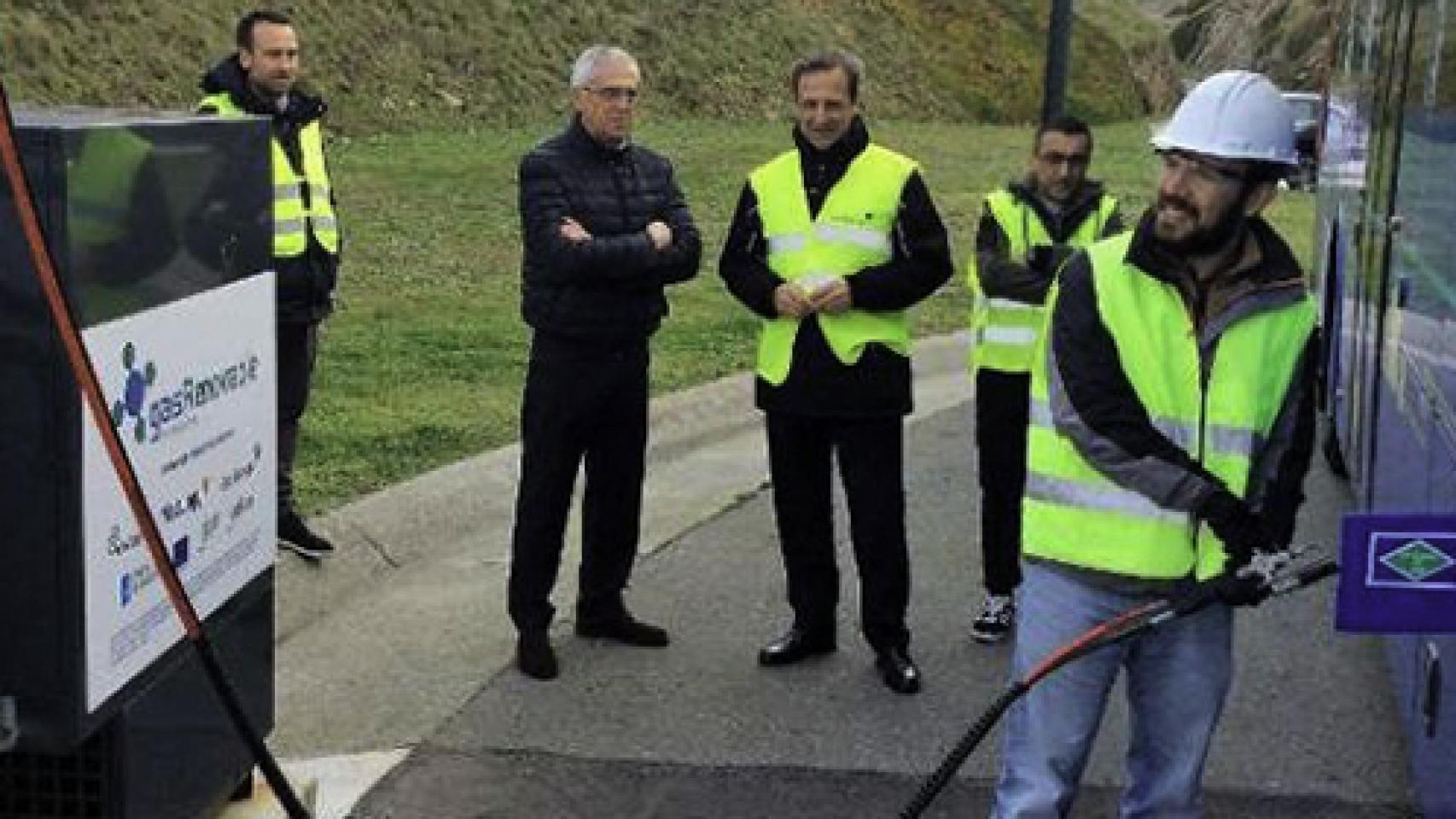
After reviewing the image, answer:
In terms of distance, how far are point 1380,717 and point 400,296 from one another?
28.8 ft

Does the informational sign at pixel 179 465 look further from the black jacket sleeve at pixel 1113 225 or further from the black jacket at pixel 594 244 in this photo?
the black jacket sleeve at pixel 1113 225

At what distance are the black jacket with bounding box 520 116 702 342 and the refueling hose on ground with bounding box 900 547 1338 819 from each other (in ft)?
7.73

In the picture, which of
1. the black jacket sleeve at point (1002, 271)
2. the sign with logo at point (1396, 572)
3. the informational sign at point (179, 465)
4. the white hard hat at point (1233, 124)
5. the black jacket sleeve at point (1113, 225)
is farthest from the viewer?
the black jacket sleeve at point (1113, 225)

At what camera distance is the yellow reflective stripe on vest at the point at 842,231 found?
18.6 feet

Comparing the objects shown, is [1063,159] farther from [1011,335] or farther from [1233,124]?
[1233,124]

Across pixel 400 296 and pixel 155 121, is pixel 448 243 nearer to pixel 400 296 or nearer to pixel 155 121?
pixel 400 296

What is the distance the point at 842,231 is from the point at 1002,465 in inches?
40.8

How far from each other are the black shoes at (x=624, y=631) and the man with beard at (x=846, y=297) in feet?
2.34

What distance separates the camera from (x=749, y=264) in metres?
5.77

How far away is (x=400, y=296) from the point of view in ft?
43.5

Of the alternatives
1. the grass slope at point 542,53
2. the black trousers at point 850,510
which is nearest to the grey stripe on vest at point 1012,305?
the black trousers at point 850,510

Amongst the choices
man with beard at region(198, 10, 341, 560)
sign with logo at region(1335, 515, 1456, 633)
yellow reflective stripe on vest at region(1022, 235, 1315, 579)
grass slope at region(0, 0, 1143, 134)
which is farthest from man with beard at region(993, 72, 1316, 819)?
grass slope at region(0, 0, 1143, 134)

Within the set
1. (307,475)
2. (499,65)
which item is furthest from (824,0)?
(307,475)

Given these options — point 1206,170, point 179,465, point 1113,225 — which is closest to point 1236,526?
point 1206,170
